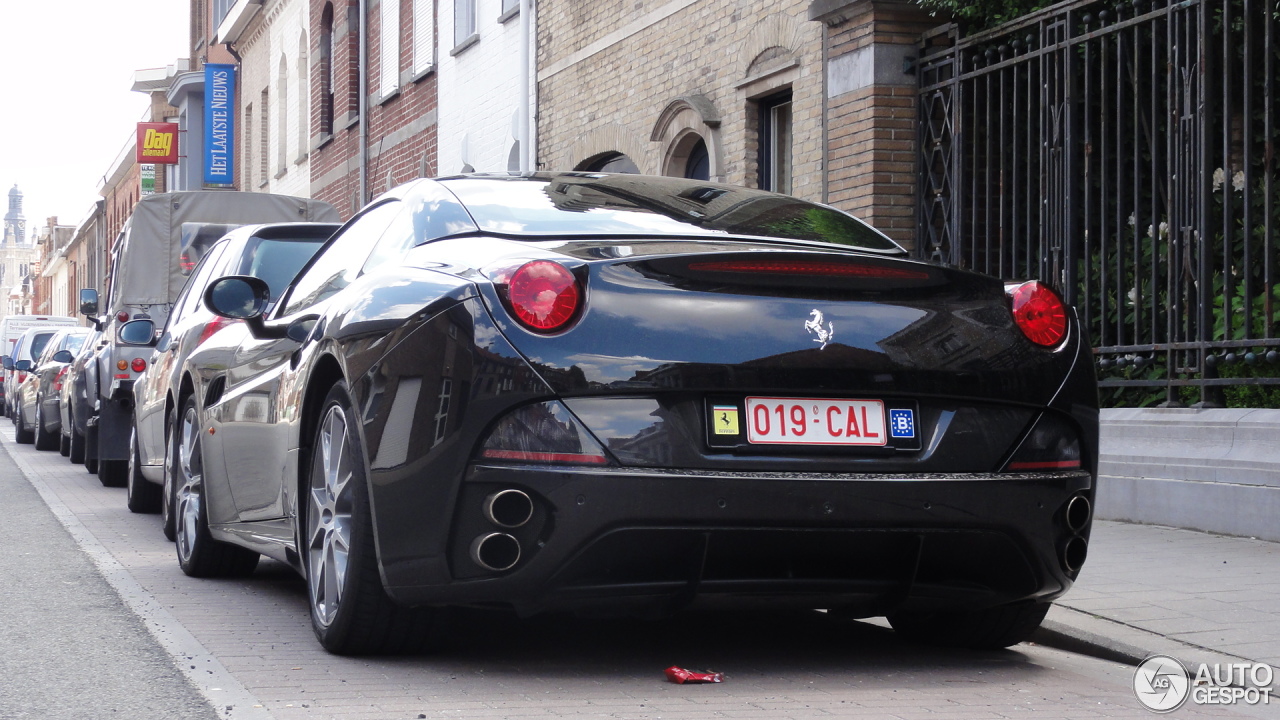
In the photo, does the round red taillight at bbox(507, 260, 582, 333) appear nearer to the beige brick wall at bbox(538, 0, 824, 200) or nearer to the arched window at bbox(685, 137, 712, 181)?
the beige brick wall at bbox(538, 0, 824, 200)

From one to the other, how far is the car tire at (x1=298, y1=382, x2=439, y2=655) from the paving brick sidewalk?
2.17 metres

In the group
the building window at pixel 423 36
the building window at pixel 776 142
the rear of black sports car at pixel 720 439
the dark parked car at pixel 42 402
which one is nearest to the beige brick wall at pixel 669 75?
the building window at pixel 776 142

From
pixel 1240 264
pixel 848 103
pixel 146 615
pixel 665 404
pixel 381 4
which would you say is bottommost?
pixel 146 615

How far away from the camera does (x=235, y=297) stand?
611cm

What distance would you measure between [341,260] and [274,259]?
125 inches

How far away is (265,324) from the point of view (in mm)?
5828

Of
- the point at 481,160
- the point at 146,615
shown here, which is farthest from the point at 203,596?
the point at 481,160

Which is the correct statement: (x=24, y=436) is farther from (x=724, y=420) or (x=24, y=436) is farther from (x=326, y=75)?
(x=724, y=420)

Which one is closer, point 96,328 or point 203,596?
point 203,596

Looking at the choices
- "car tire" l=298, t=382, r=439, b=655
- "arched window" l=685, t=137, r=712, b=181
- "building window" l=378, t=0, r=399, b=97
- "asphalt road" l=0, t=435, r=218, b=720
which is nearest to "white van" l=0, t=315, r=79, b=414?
"building window" l=378, t=0, r=399, b=97

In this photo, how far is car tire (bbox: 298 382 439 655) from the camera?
14.7 feet

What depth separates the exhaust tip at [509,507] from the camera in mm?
4070

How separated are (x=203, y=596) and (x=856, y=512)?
10.5ft

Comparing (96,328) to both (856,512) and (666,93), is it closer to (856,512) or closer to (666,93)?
(666,93)
